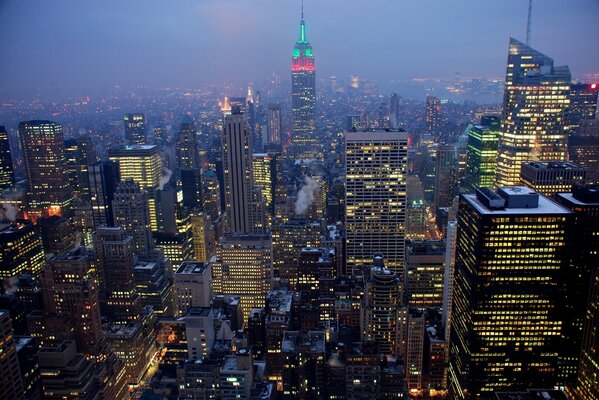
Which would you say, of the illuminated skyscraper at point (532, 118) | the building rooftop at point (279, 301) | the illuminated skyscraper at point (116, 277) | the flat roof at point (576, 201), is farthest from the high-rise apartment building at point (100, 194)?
the flat roof at point (576, 201)

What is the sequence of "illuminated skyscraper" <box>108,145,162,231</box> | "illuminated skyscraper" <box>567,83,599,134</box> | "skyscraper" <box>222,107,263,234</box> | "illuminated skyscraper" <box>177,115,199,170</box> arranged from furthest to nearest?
"illuminated skyscraper" <box>177,115,199,170</box>
"illuminated skyscraper" <box>108,145,162,231</box>
"skyscraper" <box>222,107,263,234</box>
"illuminated skyscraper" <box>567,83,599,134</box>

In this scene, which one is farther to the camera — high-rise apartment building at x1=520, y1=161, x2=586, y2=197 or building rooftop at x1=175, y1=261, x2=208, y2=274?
building rooftop at x1=175, y1=261, x2=208, y2=274

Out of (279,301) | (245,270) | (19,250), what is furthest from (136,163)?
(279,301)

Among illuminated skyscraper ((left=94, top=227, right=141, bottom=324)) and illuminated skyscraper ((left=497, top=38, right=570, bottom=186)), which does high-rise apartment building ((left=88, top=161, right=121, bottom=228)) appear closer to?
illuminated skyscraper ((left=94, top=227, right=141, bottom=324))

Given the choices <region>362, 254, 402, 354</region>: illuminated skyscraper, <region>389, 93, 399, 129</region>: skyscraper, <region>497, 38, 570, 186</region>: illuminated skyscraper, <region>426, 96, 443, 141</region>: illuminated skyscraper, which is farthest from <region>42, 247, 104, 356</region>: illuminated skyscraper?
<region>426, 96, 443, 141</region>: illuminated skyscraper

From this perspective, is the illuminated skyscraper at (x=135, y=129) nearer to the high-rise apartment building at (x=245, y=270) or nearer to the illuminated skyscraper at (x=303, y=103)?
the illuminated skyscraper at (x=303, y=103)

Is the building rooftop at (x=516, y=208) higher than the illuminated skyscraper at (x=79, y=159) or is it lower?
higher
